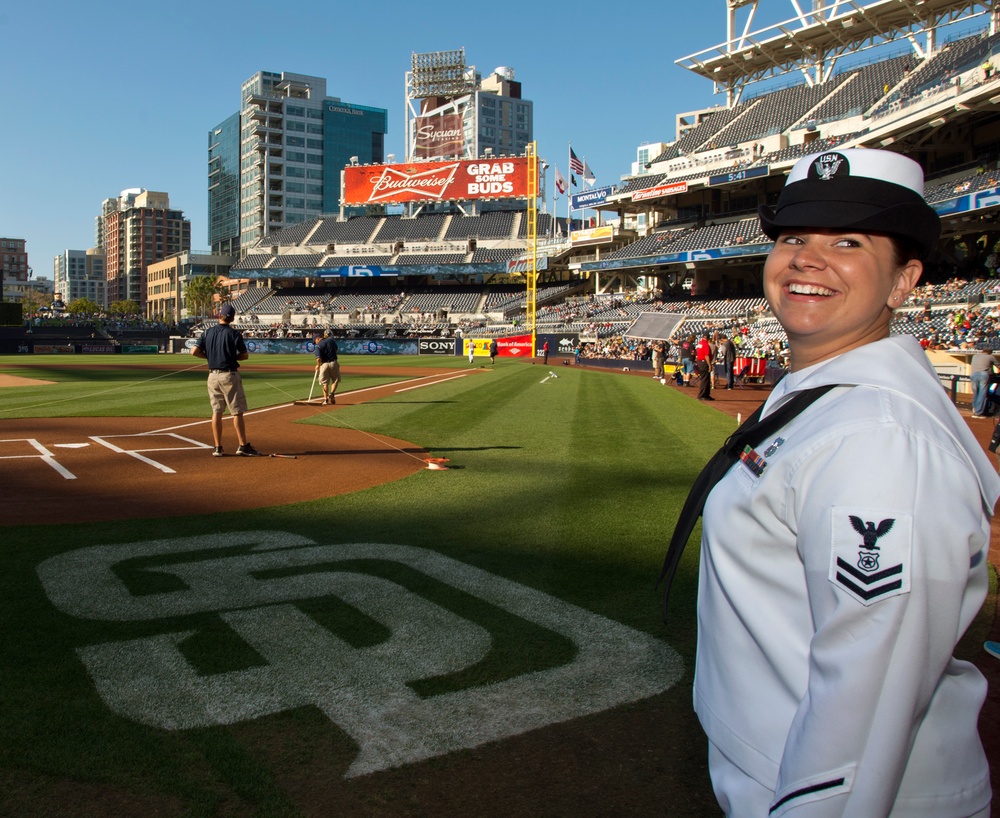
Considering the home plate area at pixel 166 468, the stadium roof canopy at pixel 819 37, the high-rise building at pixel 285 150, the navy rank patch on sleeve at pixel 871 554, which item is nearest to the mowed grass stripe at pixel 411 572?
the home plate area at pixel 166 468

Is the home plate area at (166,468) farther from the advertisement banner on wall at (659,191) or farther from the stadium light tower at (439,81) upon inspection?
the stadium light tower at (439,81)

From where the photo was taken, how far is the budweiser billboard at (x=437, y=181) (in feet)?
261

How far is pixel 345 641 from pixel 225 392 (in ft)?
24.5

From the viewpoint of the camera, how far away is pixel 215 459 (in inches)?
454

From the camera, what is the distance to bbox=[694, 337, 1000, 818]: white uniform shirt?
4.75ft

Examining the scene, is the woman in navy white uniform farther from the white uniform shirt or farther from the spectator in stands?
the spectator in stands

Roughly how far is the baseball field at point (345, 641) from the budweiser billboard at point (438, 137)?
79390mm

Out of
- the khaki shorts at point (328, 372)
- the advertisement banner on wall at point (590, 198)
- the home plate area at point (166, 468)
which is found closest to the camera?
the home plate area at point (166, 468)

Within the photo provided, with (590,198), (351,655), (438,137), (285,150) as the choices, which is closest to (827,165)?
(351,655)

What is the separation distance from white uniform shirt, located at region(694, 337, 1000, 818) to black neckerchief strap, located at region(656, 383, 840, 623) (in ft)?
0.13

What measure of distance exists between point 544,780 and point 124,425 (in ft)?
45.1

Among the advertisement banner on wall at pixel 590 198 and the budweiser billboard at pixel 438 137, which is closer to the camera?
the advertisement banner on wall at pixel 590 198

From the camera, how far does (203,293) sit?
4756 inches

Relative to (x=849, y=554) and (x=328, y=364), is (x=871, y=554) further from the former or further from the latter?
(x=328, y=364)
